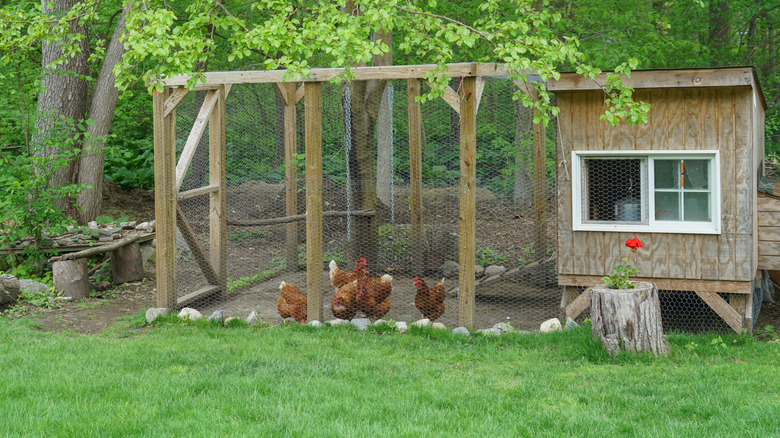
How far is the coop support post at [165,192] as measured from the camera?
24.4 ft

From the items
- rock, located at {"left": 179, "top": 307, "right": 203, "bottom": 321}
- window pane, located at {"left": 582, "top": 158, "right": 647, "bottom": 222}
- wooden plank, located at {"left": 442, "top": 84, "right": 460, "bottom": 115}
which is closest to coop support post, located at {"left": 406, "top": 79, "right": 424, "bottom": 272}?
wooden plank, located at {"left": 442, "top": 84, "right": 460, "bottom": 115}

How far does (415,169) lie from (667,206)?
10.8 feet

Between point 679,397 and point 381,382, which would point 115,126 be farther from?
point 679,397

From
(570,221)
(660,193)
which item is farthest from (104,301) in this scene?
(660,193)

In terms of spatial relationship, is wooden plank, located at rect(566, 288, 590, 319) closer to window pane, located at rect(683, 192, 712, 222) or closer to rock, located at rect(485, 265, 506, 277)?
window pane, located at rect(683, 192, 712, 222)

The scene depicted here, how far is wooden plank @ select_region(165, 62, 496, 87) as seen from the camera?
643 centimetres

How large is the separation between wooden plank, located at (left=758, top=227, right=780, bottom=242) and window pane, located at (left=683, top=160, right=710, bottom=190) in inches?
53.0

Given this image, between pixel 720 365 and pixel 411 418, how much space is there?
8.39 feet

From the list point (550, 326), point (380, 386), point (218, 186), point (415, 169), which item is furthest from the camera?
point (415, 169)

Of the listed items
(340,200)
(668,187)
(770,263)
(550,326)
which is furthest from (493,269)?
(770,263)

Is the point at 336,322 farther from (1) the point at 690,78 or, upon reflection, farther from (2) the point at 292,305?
(1) the point at 690,78

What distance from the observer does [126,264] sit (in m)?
9.44

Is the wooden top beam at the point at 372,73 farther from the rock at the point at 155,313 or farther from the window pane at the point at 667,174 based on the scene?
the rock at the point at 155,313

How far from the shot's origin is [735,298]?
6469 millimetres
